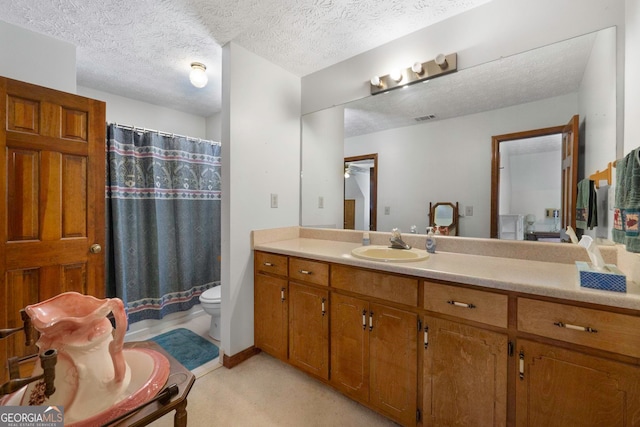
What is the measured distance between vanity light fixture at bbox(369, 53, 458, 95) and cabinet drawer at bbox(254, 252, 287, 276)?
145 cm

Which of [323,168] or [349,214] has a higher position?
[323,168]

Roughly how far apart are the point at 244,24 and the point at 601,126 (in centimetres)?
210

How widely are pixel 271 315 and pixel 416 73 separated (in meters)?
2.00

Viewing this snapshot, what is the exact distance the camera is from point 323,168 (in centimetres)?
242

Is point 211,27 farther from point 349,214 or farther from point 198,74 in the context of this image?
point 349,214

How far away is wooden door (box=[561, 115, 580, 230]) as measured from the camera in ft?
4.52

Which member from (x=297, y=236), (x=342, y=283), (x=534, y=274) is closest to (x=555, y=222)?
(x=534, y=274)

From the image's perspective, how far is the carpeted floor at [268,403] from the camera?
1.46m

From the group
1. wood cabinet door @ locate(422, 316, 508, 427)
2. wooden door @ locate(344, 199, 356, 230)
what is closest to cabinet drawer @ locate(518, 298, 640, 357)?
wood cabinet door @ locate(422, 316, 508, 427)

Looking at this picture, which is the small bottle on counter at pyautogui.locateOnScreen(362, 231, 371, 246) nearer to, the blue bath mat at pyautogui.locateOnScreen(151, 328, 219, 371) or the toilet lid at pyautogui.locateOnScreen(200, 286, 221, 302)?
the toilet lid at pyautogui.locateOnScreen(200, 286, 221, 302)

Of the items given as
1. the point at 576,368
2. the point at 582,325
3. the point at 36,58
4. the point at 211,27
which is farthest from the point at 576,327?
the point at 36,58

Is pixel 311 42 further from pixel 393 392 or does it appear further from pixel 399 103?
pixel 393 392

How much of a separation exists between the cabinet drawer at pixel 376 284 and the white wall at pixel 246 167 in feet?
2.68

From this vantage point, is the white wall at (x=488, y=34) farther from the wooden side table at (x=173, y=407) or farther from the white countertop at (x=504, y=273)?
the wooden side table at (x=173, y=407)
